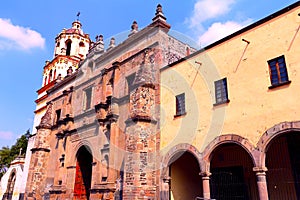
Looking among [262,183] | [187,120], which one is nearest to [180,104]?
[187,120]

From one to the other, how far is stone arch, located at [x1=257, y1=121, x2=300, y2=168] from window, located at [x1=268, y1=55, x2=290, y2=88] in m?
1.47

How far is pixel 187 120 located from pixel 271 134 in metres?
3.91

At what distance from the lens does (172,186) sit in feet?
42.1

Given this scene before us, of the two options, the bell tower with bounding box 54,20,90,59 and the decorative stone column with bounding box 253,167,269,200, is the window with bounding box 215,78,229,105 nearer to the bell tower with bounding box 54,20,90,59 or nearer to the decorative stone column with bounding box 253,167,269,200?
the decorative stone column with bounding box 253,167,269,200

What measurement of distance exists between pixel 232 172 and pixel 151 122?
461cm

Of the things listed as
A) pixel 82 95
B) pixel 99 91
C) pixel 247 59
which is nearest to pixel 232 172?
pixel 247 59

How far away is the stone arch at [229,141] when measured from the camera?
9.39 m

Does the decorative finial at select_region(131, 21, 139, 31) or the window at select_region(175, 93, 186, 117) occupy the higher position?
the decorative finial at select_region(131, 21, 139, 31)

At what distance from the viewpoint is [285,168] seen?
1070cm

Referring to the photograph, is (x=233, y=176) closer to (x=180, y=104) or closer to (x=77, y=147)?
(x=180, y=104)

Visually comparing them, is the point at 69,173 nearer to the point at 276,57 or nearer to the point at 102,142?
the point at 102,142

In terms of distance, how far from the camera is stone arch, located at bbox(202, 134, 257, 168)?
9386mm

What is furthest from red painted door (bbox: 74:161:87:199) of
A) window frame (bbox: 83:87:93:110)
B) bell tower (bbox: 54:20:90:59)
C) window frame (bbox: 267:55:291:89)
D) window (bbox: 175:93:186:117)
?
bell tower (bbox: 54:20:90:59)

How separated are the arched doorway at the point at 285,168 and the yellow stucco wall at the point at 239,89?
1.62 m
